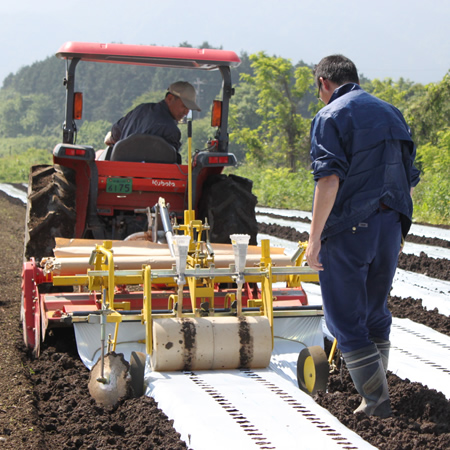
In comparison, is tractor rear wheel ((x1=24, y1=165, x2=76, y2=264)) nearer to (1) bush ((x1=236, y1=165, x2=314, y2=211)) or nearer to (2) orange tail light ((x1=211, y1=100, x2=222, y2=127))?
(2) orange tail light ((x1=211, y1=100, x2=222, y2=127))

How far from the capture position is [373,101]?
12.0 feet

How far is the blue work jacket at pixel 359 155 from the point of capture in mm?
3566

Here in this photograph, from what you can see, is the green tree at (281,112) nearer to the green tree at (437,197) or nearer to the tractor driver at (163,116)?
the green tree at (437,197)

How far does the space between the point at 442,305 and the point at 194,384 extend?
3.68m

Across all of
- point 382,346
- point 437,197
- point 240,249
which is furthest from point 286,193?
point 382,346

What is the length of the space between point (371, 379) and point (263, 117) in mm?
39320

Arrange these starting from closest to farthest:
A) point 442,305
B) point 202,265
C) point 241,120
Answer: point 202,265, point 442,305, point 241,120

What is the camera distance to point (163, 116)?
6.51m

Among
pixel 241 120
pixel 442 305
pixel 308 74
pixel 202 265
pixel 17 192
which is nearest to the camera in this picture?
pixel 202 265

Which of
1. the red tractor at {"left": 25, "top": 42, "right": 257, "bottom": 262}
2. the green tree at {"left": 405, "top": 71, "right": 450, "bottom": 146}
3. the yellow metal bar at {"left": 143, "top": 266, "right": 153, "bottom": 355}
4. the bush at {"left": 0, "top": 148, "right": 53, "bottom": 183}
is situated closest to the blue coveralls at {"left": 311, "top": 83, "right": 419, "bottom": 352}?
the yellow metal bar at {"left": 143, "top": 266, "right": 153, "bottom": 355}

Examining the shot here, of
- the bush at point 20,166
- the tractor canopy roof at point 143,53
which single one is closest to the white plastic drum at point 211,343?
the tractor canopy roof at point 143,53

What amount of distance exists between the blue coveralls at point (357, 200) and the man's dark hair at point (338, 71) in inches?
4.4

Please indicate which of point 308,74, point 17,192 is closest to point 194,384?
point 17,192

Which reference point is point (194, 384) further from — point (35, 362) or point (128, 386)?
point (35, 362)
